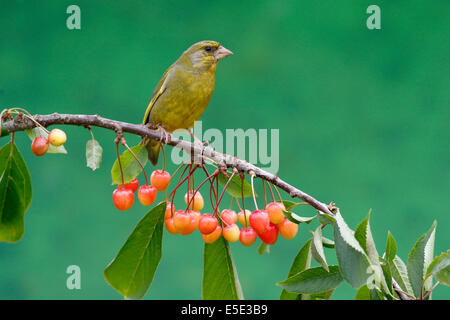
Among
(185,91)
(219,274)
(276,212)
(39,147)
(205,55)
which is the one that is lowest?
(219,274)

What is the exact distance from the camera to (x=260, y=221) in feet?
2.41

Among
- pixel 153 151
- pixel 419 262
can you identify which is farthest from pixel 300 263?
pixel 153 151

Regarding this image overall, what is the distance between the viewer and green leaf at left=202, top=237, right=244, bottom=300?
80cm

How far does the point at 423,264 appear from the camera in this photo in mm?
686

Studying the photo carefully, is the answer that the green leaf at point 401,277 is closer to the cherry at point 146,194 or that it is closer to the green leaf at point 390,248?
the green leaf at point 390,248

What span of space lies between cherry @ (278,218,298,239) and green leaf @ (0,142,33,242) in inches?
16.8

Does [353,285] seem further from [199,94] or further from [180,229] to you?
[199,94]

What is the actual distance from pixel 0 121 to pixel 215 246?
38 centimetres

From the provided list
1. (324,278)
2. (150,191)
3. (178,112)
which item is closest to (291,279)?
(324,278)

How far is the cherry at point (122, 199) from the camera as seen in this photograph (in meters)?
0.77

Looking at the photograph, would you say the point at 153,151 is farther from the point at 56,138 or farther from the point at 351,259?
the point at 351,259

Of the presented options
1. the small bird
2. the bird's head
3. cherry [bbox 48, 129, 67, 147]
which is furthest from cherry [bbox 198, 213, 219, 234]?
the bird's head

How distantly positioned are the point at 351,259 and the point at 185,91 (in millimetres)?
727

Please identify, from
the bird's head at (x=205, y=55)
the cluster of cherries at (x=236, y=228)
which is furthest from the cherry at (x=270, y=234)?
the bird's head at (x=205, y=55)
